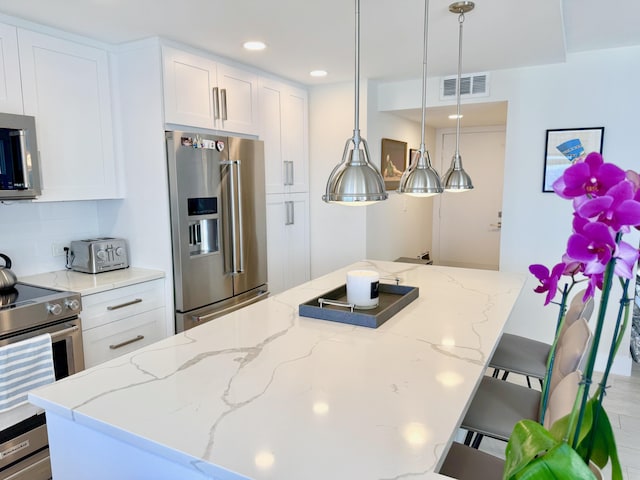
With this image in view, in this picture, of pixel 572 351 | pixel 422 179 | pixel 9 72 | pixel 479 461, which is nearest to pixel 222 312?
pixel 422 179

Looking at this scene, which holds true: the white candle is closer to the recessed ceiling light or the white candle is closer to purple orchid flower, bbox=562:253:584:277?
purple orchid flower, bbox=562:253:584:277

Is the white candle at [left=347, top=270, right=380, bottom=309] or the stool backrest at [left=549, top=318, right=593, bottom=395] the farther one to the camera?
the white candle at [left=347, top=270, right=380, bottom=309]

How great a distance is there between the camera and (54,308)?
7.24 ft

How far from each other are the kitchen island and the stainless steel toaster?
1483 millimetres

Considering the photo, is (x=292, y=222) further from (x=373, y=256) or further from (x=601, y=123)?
(x=601, y=123)

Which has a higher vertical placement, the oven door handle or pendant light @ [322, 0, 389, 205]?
pendant light @ [322, 0, 389, 205]

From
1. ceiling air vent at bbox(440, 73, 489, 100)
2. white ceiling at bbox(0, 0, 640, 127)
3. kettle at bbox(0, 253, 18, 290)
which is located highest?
white ceiling at bbox(0, 0, 640, 127)

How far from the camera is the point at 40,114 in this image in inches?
99.0

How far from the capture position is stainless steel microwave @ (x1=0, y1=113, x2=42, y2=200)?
7.49 feet

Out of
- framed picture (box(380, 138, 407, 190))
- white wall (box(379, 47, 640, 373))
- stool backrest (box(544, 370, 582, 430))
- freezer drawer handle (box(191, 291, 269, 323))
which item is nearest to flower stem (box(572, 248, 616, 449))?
stool backrest (box(544, 370, 582, 430))

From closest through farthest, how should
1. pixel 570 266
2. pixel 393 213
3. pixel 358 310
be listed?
pixel 570 266
pixel 358 310
pixel 393 213

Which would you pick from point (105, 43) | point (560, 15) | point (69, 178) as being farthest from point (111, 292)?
point (560, 15)

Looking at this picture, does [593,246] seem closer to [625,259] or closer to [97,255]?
[625,259]

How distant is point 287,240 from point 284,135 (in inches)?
36.8
